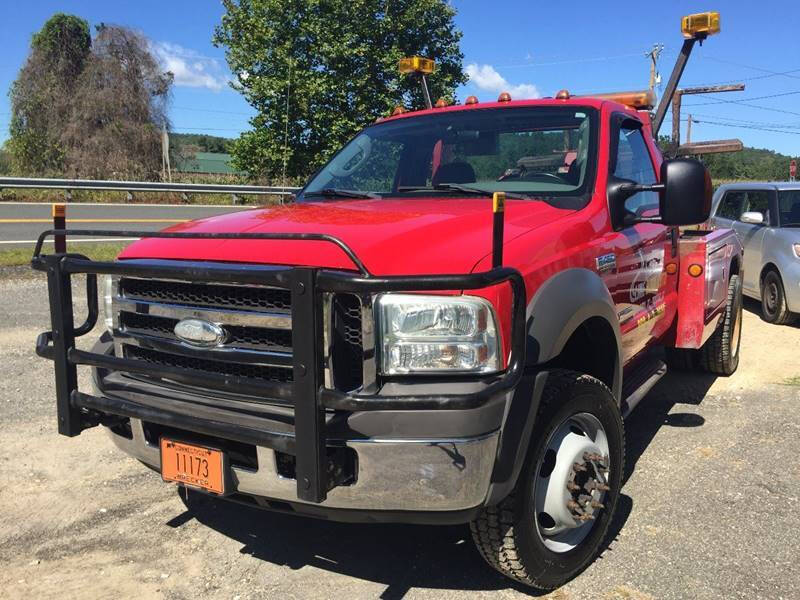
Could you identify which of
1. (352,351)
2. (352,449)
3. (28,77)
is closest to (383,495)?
(352,449)

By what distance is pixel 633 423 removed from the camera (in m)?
4.96

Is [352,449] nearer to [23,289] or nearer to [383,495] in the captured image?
[383,495]

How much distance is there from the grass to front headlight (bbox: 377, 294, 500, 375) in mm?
8631

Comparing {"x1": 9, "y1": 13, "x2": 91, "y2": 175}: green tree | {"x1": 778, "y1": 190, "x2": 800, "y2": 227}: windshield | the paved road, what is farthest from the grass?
{"x1": 9, "y1": 13, "x2": 91, "y2": 175}: green tree

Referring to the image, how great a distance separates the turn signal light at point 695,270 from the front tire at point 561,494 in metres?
1.83

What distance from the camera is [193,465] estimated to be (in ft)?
8.54

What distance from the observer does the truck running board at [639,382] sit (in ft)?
12.1

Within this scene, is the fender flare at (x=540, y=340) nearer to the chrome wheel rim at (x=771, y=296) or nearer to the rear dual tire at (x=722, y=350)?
the rear dual tire at (x=722, y=350)

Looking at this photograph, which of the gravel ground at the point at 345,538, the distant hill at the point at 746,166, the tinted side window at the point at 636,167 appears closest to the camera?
the gravel ground at the point at 345,538

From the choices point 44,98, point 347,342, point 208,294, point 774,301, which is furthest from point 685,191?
point 44,98

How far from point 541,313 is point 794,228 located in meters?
7.20

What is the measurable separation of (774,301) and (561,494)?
272 inches

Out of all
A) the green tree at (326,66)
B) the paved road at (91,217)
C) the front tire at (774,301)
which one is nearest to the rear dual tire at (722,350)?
the front tire at (774,301)

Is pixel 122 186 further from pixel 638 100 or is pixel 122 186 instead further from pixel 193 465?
pixel 193 465
